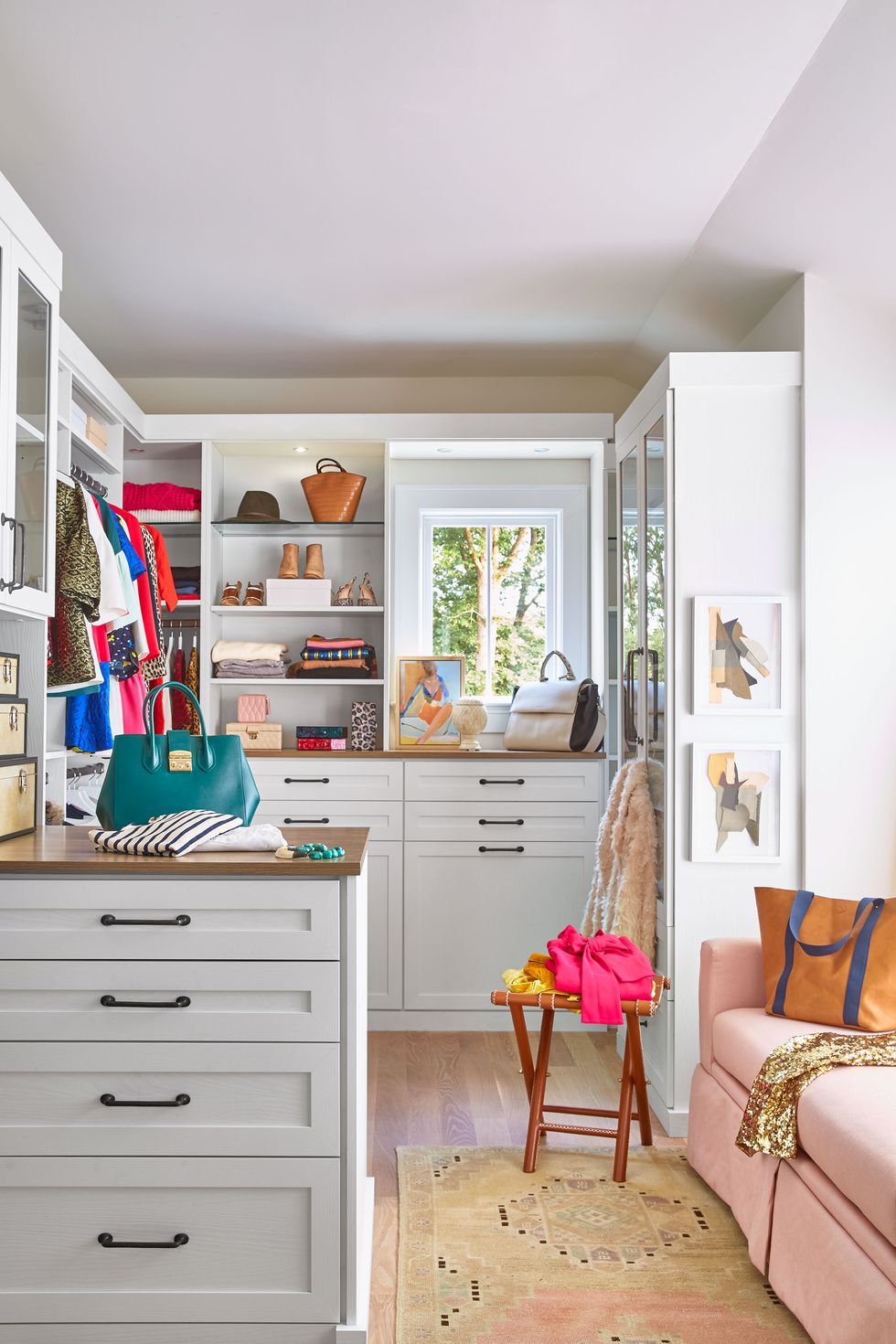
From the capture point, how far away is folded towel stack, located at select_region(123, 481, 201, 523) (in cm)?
423

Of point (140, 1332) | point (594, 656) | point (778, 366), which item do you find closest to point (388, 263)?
point (778, 366)

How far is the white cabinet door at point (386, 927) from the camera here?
4012 mm

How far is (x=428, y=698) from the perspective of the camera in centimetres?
432

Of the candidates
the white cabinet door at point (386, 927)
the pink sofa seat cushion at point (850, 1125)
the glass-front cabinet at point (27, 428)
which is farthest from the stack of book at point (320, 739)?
the pink sofa seat cushion at point (850, 1125)

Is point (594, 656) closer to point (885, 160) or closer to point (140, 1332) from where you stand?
point (885, 160)

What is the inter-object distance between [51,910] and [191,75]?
177 cm

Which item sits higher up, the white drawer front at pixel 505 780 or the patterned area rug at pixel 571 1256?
the white drawer front at pixel 505 780

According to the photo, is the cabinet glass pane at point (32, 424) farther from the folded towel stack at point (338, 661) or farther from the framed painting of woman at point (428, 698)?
the framed painting of woman at point (428, 698)

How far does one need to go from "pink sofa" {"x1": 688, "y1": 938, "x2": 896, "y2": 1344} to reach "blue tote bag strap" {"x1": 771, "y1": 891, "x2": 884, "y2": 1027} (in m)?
0.11

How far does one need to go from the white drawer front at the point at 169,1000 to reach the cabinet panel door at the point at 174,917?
0.08ft

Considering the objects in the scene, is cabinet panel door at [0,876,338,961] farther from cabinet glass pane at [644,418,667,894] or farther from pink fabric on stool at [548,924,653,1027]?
cabinet glass pane at [644,418,667,894]

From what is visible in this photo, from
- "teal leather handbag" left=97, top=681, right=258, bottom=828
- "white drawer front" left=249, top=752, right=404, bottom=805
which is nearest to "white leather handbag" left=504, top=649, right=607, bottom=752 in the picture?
"white drawer front" left=249, top=752, right=404, bottom=805

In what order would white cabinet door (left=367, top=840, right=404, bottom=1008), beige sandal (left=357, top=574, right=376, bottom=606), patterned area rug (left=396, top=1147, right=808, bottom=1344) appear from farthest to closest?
1. beige sandal (left=357, top=574, right=376, bottom=606)
2. white cabinet door (left=367, top=840, right=404, bottom=1008)
3. patterned area rug (left=396, top=1147, right=808, bottom=1344)

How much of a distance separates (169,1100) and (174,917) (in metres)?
0.32
